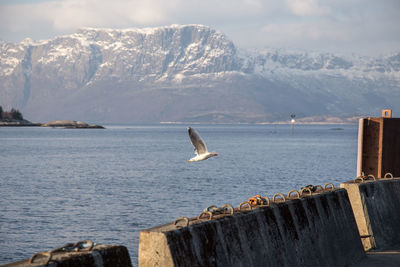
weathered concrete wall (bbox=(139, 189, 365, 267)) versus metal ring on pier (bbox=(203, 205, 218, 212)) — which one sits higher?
metal ring on pier (bbox=(203, 205, 218, 212))

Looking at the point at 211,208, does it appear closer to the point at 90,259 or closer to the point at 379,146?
the point at 90,259

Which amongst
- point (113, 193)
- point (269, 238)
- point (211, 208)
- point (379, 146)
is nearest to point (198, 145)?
point (379, 146)

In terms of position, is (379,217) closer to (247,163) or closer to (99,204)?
(99,204)

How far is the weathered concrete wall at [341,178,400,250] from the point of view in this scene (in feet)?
51.4

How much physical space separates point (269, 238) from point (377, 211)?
21.1 feet

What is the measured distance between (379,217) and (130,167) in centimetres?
6659

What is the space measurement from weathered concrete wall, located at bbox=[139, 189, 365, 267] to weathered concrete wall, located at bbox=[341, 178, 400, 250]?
3.60 feet

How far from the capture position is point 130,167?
81062 mm

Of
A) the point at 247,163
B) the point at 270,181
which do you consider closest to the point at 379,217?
the point at 270,181

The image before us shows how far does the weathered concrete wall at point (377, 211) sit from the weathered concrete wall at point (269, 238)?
110 centimetres

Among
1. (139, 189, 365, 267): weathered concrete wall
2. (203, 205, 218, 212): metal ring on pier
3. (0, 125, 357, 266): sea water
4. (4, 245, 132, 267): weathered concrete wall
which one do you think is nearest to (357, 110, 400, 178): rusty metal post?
(139, 189, 365, 267): weathered concrete wall

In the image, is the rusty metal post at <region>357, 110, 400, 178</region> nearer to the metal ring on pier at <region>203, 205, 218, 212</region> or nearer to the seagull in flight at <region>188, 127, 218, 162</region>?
the seagull in flight at <region>188, 127, 218, 162</region>

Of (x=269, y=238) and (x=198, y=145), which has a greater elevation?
(x=198, y=145)

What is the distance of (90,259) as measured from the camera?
24.9 ft
